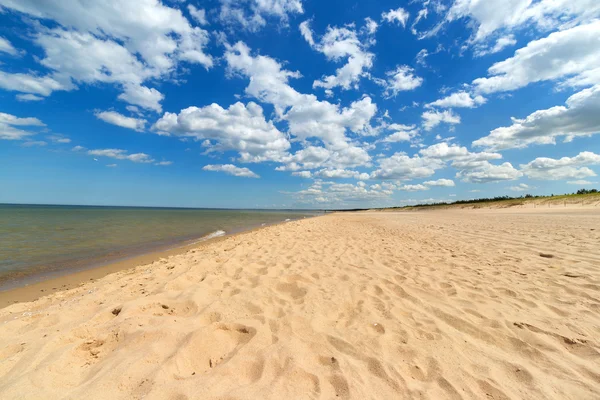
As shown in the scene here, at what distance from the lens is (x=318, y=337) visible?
3020mm

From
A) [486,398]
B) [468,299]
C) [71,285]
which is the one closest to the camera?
[486,398]

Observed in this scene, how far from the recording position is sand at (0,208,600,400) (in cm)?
224

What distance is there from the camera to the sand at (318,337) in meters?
2.24

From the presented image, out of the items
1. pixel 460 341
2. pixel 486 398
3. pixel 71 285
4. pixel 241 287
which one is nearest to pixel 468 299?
pixel 460 341

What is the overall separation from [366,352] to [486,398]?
40.4 inches

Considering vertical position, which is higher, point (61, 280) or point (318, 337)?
point (318, 337)

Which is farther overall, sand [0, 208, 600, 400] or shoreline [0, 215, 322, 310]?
shoreline [0, 215, 322, 310]

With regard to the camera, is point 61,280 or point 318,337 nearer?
point 318,337

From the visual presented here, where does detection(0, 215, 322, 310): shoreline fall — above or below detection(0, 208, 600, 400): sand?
below

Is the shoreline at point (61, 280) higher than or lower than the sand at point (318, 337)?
lower

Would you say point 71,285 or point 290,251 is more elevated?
point 290,251

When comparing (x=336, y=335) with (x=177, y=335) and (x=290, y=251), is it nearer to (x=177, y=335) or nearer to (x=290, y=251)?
(x=177, y=335)

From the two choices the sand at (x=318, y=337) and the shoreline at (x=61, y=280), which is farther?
the shoreline at (x=61, y=280)

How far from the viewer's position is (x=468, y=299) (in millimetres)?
4086
